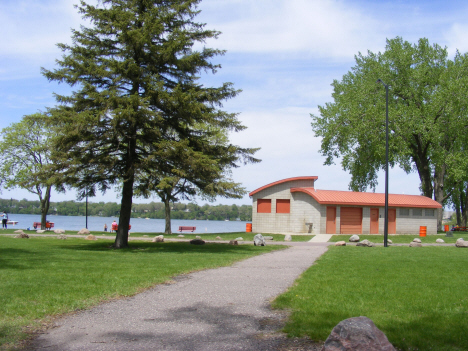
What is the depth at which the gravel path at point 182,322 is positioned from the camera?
514 centimetres

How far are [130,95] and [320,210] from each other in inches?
777

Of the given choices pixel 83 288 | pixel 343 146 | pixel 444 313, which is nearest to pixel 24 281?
pixel 83 288

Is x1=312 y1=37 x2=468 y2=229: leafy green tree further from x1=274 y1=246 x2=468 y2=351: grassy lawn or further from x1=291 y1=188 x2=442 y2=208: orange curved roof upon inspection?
x1=274 y1=246 x2=468 y2=351: grassy lawn

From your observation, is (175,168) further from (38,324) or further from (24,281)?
(38,324)

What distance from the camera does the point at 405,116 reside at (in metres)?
33.0

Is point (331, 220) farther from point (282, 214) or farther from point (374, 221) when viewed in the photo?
point (374, 221)

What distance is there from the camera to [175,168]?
1709 centimetres

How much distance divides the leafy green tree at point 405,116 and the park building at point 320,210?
429cm

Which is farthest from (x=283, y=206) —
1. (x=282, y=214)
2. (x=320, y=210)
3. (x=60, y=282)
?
(x=60, y=282)

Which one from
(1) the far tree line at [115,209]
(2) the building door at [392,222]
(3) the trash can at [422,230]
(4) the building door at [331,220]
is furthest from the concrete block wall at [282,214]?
(1) the far tree line at [115,209]

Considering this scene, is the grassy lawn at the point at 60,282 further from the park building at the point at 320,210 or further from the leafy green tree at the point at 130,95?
the park building at the point at 320,210

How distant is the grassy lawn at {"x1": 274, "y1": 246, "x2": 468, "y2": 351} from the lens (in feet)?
17.7

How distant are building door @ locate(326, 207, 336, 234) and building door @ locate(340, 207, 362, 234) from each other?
67 centimetres

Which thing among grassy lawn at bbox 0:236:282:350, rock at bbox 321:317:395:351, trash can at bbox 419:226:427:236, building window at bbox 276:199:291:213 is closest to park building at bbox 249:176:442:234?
building window at bbox 276:199:291:213
